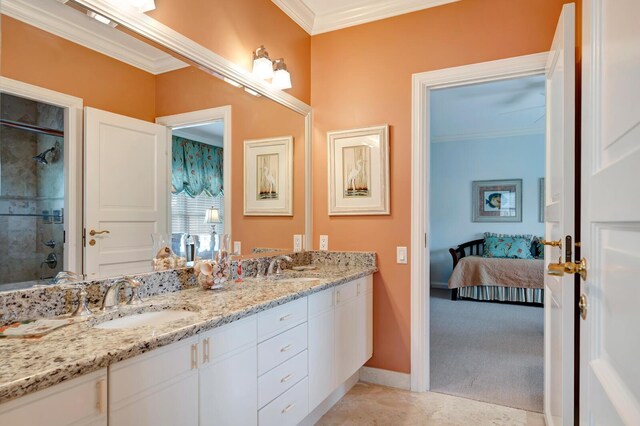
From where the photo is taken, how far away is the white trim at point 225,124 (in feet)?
6.48

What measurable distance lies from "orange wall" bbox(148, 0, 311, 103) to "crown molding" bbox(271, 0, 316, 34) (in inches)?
1.4

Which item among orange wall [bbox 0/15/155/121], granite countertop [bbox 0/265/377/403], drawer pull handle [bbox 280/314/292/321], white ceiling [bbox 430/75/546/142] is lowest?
drawer pull handle [bbox 280/314/292/321]

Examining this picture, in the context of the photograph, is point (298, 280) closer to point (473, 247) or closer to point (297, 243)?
point (297, 243)

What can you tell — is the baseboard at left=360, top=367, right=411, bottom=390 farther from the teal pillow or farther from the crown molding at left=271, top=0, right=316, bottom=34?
the teal pillow

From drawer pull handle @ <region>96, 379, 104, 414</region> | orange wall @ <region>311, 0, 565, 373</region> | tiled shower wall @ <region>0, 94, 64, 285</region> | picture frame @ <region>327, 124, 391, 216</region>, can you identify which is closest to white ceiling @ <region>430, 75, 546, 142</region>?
orange wall @ <region>311, 0, 565, 373</region>

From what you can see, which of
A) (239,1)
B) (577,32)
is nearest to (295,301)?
(239,1)

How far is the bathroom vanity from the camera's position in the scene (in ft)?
3.24

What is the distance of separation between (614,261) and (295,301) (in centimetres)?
142

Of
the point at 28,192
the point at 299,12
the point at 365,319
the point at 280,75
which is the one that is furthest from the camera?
the point at 299,12

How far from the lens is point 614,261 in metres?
0.82

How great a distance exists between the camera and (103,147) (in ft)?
5.41

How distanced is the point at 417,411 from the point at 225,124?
2.13 metres

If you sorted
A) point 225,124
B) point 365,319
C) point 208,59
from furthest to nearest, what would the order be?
point 365,319
point 225,124
point 208,59

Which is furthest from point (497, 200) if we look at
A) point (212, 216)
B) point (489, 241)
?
point (212, 216)
